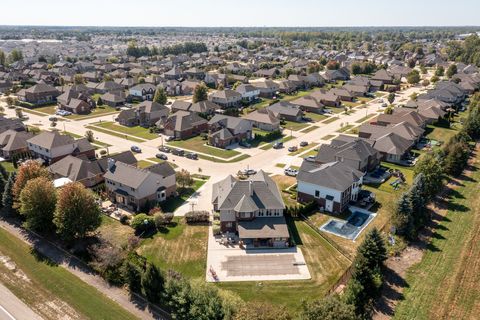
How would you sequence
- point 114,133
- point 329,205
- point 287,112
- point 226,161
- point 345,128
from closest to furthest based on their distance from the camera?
point 329,205
point 226,161
point 114,133
point 345,128
point 287,112

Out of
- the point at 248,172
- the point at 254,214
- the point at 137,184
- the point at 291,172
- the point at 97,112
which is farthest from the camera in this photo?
the point at 97,112

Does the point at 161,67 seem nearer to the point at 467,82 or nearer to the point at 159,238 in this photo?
the point at 467,82

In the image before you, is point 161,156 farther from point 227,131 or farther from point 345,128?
point 345,128

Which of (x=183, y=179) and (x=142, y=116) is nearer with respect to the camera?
(x=183, y=179)

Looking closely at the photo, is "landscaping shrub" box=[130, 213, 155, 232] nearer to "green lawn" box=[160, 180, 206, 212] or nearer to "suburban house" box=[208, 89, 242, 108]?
"green lawn" box=[160, 180, 206, 212]

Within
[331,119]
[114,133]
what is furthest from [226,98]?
[114,133]

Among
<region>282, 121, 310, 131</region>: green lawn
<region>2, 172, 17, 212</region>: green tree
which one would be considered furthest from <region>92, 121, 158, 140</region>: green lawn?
<region>2, 172, 17, 212</region>: green tree

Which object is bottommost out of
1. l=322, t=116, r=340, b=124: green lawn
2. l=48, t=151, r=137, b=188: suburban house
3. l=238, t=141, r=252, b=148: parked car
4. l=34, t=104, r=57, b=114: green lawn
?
l=238, t=141, r=252, b=148: parked car
